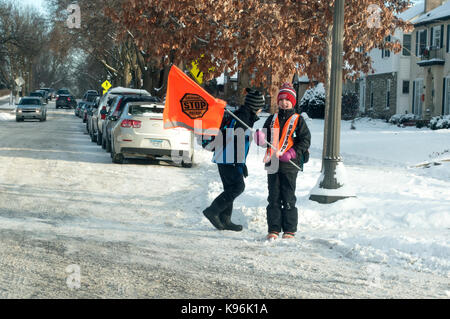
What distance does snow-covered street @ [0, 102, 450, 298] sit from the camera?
5934 millimetres

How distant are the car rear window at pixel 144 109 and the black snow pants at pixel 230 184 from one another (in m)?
8.25

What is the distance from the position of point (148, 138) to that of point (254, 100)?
823cm

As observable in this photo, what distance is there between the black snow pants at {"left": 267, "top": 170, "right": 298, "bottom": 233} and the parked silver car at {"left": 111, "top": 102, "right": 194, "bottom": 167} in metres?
8.35

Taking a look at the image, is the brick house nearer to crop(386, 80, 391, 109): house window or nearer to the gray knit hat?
crop(386, 80, 391, 109): house window

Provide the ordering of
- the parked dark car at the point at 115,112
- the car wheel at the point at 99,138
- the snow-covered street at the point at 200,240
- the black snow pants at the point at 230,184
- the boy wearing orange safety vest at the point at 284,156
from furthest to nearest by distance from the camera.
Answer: the car wheel at the point at 99,138
the parked dark car at the point at 115,112
the black snow pants at the point at 230,184
the boy wearing orange safety vest at the point at 284,156
the snow-covered street at the point at 200,240

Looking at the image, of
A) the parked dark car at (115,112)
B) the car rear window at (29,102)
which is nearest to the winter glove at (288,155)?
the parked dark car at (115,112)

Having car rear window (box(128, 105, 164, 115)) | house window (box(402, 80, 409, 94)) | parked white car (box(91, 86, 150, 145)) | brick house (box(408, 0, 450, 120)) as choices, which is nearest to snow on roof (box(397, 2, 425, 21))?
brick house (box(408, 0, 450, 120))

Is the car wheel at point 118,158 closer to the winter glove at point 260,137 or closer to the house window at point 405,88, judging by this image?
the winter glove at point 260,137

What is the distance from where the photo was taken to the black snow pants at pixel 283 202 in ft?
26.5

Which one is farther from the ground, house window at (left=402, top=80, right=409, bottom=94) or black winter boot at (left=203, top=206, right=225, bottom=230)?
house window at (left=402, top=80, right=409, bottom=94)

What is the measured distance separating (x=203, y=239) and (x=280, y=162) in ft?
4.20
